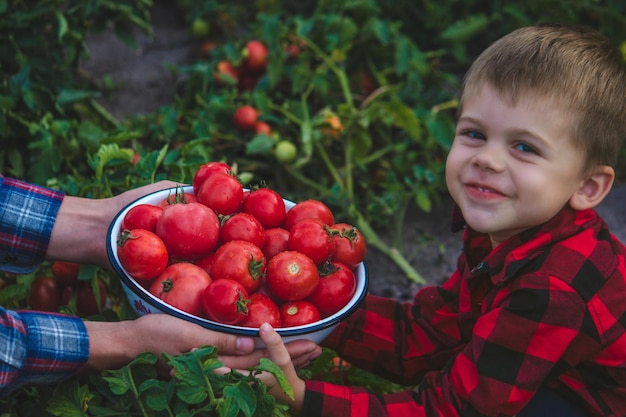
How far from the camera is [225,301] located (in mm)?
1503

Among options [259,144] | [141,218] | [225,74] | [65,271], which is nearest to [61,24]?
[225,74]

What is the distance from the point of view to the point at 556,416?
175 cm

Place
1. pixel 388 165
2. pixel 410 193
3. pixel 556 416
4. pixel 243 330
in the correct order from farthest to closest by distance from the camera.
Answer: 1. pixel 388 165
2. pixel 410 193
3. pixel 556 416
4. pixel 243 330

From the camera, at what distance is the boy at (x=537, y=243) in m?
1.58

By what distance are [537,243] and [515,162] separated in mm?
199

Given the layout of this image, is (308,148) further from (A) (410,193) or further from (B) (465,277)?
(B) (465,277)

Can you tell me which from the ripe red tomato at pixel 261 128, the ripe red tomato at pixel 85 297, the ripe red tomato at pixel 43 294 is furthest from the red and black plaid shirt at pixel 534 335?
the ripe red tomato at pixel 261 128

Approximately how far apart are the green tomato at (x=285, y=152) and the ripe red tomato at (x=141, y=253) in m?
1.61

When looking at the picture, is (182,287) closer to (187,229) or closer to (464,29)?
(187,229)

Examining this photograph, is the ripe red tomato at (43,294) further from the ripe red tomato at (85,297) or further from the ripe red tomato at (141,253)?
the ripe red tomato at (141,253)

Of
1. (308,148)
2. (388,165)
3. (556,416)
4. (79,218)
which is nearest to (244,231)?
(79,218)

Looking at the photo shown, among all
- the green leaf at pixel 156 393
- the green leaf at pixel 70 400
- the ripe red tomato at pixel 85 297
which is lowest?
the ripe red tomato at pixel 85 297

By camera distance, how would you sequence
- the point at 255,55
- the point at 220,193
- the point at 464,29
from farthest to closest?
the point at 464,29 < the point at 255,55 < the point at 220,193

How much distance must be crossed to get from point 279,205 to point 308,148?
1.36 m
